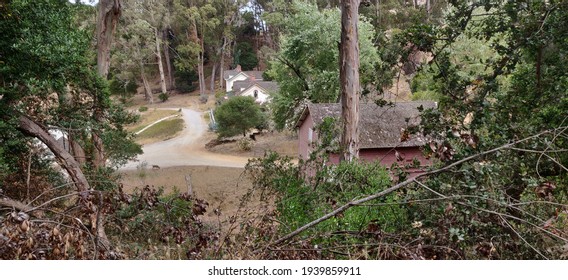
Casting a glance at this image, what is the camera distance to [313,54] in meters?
19.2

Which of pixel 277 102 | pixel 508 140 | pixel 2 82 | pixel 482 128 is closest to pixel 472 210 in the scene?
pixel 508 140

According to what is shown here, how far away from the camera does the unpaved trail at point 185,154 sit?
80.2 ft

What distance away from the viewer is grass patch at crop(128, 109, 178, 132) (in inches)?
1335

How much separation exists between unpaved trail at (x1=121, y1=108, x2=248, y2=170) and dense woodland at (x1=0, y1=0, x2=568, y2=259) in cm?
1257

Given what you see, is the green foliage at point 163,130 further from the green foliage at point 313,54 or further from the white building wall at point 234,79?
the green foliage at point 313,54

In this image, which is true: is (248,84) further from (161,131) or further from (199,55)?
(161,131)

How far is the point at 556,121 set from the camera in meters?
4.39

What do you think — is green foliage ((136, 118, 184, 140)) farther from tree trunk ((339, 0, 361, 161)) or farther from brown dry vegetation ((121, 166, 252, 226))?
tree trunk ((339, 0, 361, 161))

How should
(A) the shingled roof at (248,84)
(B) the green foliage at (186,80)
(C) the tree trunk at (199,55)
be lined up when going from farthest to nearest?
1. (B) the green foliage at (186,80)
2. (C) the tree trunk at (199,55)
3. (A) the shingled roof at (248,84)

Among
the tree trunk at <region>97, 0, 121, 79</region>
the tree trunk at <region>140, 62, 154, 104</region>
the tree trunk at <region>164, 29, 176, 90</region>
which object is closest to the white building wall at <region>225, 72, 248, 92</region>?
the tree trunk at <region>164, 29, 176, 90</region>

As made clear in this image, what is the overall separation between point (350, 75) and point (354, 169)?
3.85m

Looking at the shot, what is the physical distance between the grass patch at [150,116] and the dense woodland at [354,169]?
22.7 metres

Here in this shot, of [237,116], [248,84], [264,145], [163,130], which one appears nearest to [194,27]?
[248,84]

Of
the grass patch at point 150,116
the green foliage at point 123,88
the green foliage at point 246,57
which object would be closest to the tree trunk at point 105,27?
the grass patch at point 150,116
